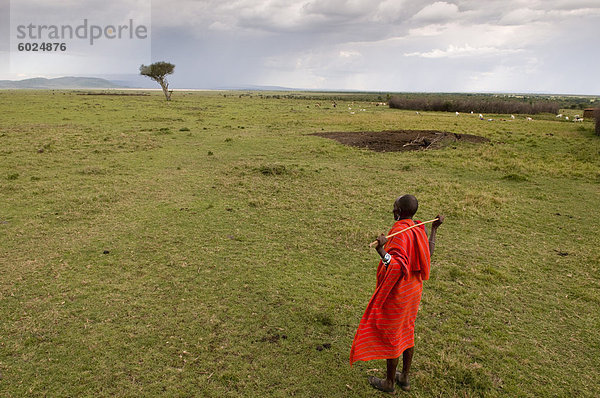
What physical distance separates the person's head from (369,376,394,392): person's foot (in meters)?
1.83

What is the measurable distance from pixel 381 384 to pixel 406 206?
1.98m

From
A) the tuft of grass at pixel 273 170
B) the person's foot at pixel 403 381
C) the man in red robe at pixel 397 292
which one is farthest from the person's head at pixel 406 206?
the tuft of grass at pixel 273 170

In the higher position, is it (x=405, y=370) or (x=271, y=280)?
(x=271, y=280)

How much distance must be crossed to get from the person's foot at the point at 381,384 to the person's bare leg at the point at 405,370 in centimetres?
15

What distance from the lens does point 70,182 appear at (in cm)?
1115

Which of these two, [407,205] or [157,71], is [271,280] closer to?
[407,205]

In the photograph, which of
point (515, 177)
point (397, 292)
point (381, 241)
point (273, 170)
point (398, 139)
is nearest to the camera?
point (381, 241)

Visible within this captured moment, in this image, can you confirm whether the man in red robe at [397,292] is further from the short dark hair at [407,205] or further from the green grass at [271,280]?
the green grass at [271,280]

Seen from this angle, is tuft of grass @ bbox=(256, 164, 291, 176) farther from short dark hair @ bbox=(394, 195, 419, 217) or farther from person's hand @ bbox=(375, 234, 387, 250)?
person's hand @ bbox=(375, 234, 387, 250)

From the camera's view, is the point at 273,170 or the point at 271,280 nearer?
the point at 271,280

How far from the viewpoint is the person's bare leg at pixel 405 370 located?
3.66 m

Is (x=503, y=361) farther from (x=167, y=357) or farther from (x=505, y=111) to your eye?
(x=505, y=111)

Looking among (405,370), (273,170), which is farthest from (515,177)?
(405,370)

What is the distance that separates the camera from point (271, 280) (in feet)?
19.2
